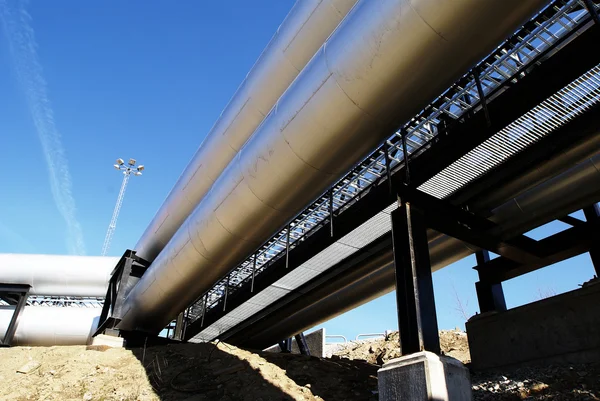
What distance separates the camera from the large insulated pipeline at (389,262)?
7.22 metres

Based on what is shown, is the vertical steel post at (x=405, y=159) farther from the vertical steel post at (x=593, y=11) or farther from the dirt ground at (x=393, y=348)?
the dirt ground at (x=393, y=348)

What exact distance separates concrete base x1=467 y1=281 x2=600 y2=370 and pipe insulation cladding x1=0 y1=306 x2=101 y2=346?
12653 millimetres

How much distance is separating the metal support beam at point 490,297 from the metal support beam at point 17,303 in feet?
48.8

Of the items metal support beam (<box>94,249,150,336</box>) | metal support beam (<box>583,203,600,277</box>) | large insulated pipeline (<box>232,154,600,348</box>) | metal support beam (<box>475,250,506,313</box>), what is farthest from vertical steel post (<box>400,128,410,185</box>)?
metal support beam (<box>94,249,150,336</box>)

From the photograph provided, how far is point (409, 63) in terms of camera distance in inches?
193

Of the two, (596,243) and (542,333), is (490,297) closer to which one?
(542,333)

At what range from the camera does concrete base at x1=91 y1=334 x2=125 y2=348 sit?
12.8 m

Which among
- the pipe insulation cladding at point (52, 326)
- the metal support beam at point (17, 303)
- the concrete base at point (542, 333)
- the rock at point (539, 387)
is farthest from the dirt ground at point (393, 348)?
the metal support beam at point (17, 303)

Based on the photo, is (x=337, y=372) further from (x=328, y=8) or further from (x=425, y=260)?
(x=328, y=8)

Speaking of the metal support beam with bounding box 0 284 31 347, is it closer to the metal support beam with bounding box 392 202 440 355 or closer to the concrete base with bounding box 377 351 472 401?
the metal support beam with bounding box 392 202 440 355

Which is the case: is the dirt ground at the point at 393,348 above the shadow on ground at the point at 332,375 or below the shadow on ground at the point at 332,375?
above

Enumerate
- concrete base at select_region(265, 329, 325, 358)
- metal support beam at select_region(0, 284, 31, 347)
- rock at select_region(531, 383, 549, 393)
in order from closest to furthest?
rock at select_region(531, 383, 549, 393) → metal support beam at select_region(0, 284, 31, 347) → concrete base at select_region(265, 329, 325, 358)

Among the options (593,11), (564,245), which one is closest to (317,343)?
(564,245)

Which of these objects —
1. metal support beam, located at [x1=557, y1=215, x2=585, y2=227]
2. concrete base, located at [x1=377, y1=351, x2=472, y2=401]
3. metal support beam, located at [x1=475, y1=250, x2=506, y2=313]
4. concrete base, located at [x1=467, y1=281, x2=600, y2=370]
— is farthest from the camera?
metal support beam, located at [x1=475, y1=250, x2=506, y2=313]
